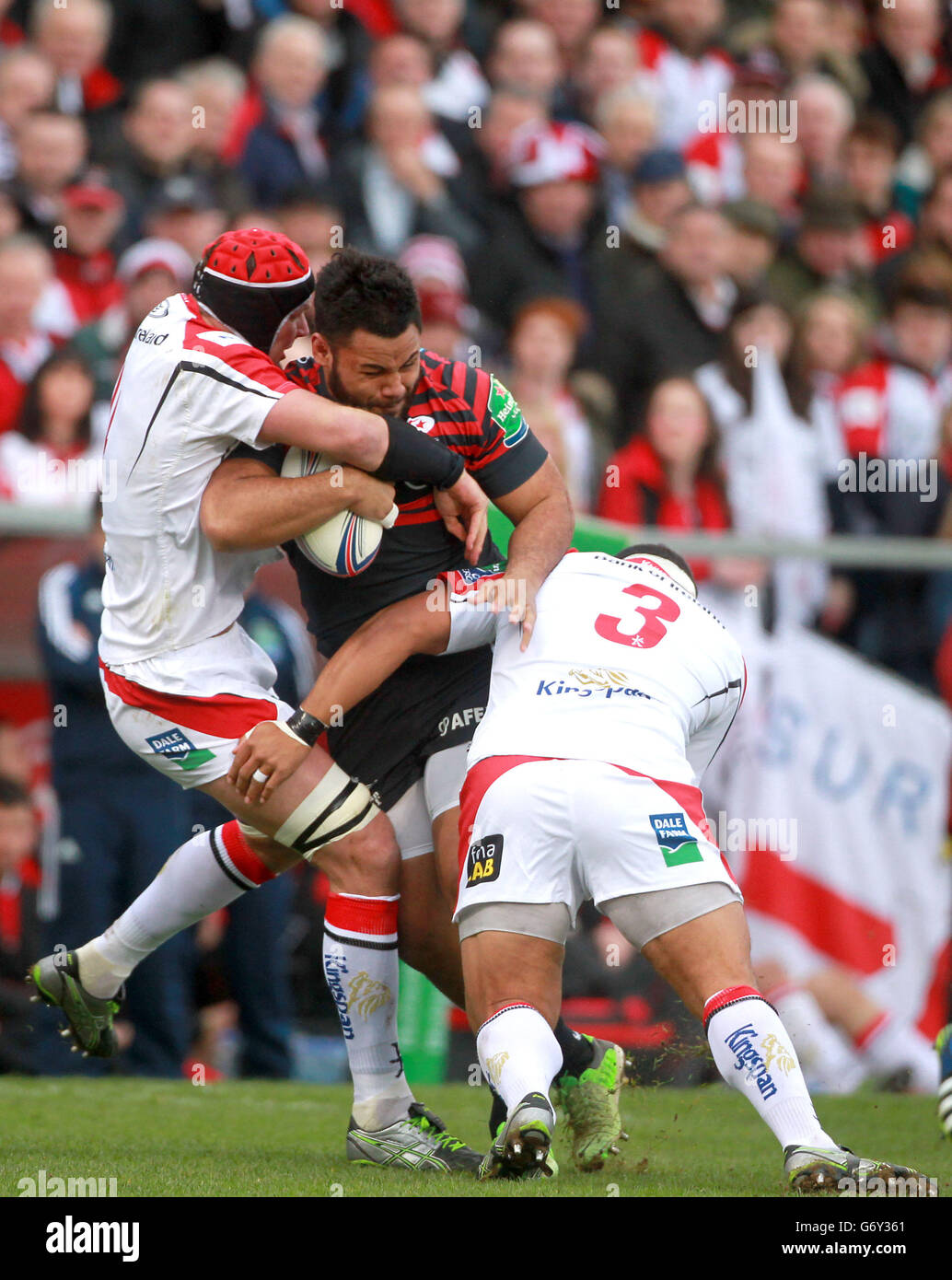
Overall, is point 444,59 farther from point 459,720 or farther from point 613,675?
point 613,675

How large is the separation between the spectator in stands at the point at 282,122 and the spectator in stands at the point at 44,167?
1.15 meters

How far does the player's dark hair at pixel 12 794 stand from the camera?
8266 millimetres

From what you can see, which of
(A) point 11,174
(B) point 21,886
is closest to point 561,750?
(B) point 21,886

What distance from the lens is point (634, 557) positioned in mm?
5473

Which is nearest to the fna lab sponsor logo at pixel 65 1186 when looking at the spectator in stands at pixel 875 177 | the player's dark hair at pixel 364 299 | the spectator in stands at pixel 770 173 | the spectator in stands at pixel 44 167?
the player's dark hair at pixel 364 299

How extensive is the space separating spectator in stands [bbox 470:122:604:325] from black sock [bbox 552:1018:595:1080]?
20.2 feet

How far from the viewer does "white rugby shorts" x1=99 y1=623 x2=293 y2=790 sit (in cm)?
531

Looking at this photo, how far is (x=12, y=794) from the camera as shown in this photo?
27.2ft

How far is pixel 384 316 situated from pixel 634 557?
1.07 meters

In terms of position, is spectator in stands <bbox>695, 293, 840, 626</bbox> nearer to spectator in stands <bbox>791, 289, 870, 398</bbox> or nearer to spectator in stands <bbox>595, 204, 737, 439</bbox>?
spectator in stands <bbox>595, 204, 737, 439</bbox>

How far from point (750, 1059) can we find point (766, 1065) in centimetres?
4

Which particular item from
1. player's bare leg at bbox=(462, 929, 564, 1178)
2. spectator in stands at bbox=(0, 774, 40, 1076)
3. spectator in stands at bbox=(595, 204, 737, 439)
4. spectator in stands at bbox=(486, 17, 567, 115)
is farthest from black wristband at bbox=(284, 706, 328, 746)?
spectator in stands at bbox=(486, 17, 567, 115)

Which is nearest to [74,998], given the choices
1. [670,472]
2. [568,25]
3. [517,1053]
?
[517,1053]

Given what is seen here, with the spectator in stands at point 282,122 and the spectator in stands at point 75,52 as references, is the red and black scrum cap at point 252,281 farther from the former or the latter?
the spectator in stands at point 75,52
